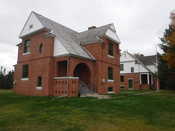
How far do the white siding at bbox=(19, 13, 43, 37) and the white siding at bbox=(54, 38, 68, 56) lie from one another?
2734 millimetres

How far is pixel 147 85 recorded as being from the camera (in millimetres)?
32406

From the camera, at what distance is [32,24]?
706 inches

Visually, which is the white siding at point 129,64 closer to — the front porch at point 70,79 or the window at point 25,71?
the front porch at point 70,79

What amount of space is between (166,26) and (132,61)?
33.7ft

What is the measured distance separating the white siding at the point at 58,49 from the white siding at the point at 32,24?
8.97 ft

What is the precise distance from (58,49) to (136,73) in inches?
886

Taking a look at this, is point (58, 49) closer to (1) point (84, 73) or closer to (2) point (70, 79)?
(2) point (70, 79)

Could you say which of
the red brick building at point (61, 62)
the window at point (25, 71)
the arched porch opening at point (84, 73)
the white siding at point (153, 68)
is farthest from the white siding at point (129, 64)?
the window at point (25, 71)

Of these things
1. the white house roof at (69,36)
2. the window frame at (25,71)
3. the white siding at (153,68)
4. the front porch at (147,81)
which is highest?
the white house roof at (69,36)

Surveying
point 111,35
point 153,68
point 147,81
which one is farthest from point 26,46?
point 153,68

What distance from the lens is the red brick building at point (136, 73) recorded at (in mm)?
32812

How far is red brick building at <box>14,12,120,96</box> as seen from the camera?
15023 mm

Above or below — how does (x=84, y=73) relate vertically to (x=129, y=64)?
below

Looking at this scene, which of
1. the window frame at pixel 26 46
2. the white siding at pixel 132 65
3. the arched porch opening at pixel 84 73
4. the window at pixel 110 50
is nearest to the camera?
the arched porch opening at pixel 84 73
